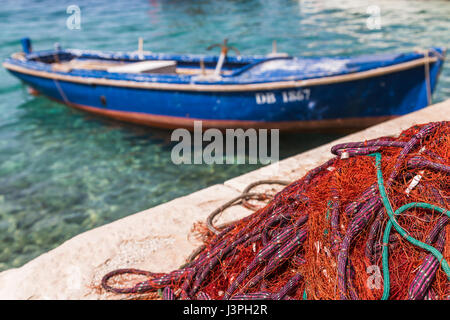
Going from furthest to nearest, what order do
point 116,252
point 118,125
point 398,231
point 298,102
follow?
1. point 118,125
2. point 298,102
3. point 116,252
4. point 398,231

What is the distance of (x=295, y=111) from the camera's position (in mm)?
7535

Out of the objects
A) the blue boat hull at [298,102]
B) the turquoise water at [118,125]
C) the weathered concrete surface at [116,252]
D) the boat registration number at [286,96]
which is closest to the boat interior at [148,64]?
the blue boat hull at [298,102]

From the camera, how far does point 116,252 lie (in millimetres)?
3268

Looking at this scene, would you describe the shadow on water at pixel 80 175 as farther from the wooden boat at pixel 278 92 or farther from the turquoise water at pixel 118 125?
the wooden boat at pixel 278 92

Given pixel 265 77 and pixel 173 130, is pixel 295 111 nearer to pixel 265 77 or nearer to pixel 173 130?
pixel 265 77

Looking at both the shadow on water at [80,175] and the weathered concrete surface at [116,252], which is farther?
the shadow on water at [80,175]

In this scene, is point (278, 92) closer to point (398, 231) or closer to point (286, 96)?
point (286, 96)

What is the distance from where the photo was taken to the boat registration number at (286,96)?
23.8 feet

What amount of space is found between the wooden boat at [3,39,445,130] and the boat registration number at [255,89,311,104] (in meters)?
0.02

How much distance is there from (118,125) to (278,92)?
13.4 ft

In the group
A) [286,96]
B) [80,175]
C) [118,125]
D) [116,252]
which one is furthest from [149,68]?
[116,252]

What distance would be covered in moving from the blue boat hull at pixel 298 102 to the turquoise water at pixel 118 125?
580mm
